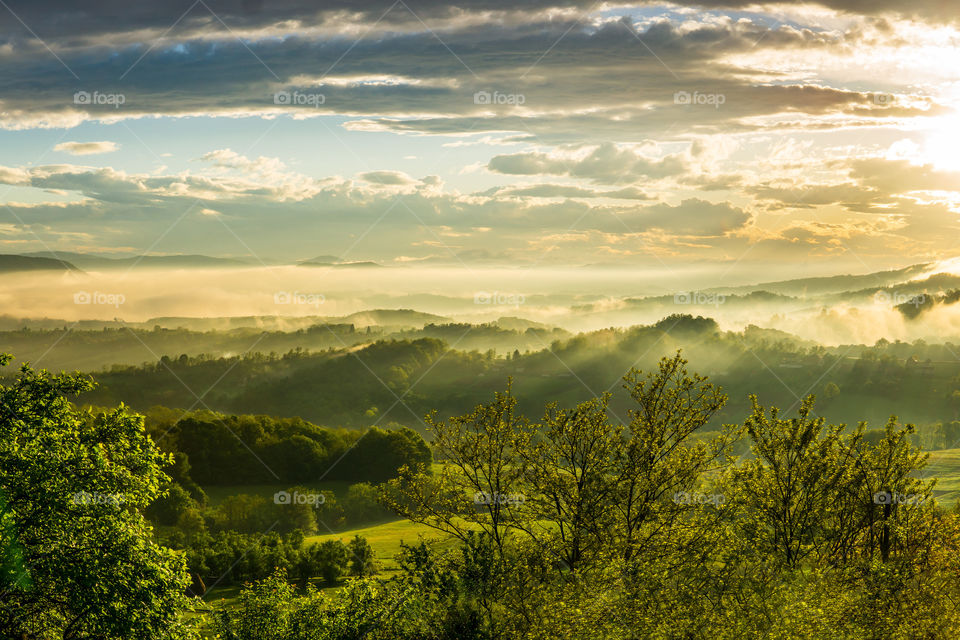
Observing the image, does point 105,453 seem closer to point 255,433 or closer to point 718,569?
point 718,569

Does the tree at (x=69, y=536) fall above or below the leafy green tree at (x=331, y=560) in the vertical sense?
above

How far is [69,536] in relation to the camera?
2102cm

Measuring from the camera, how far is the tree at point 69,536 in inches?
810

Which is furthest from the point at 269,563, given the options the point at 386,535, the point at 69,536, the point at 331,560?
the point at 69,536

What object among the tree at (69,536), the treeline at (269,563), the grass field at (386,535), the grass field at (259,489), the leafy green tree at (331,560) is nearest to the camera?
the tree at (69,536)

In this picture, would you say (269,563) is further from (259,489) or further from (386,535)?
(259,489)

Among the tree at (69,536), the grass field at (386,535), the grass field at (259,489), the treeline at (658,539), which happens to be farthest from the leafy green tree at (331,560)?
the grass field at (259,489)

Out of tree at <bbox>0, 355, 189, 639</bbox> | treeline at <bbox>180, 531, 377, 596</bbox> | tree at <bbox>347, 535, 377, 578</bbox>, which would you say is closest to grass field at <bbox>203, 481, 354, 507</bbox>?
treeline at <bbox>180, 531, 377, 596</bbox>

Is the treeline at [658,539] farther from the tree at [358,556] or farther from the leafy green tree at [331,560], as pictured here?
the leafy green tree at [331,560]

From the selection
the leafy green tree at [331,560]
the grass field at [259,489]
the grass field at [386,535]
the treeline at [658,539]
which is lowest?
the grass field at [386,535]

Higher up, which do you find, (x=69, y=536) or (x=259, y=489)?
(x=69, y=536)

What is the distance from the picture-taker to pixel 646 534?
1104 inches

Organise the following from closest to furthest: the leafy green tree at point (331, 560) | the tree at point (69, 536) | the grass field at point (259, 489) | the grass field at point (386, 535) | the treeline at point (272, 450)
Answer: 1. the tree at point (69, 536)
2. the leafy green tree at point (331, 560)
3. the grass field at point (386, 535)
4. the grass field at point (259, 489)
5. the treeline at point (272, 450)

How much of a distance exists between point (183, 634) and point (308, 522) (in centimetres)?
9635
